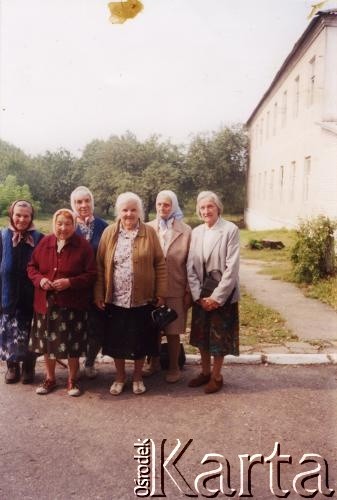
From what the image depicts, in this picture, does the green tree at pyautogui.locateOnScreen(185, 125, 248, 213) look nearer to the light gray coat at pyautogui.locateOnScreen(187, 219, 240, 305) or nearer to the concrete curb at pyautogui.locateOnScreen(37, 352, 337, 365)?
the concrete curb at pyautogui.locateOnScreen(37, 352, 337, 365)

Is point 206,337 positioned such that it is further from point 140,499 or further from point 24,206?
point 24,206

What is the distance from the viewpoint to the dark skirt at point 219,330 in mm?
4375

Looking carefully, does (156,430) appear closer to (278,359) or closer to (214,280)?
(214,280)

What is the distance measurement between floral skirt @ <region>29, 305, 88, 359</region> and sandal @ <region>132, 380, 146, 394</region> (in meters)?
0.60

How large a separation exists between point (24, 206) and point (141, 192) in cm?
2465

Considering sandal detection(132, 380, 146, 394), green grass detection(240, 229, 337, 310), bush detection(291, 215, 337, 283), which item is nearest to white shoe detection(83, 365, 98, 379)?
sandal detection(132, 380, 146, 394)

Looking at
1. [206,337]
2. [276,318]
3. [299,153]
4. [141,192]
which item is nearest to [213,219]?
[206,337]

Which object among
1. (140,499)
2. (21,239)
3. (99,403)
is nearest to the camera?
(140,499)

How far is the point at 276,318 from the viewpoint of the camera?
22.8ft

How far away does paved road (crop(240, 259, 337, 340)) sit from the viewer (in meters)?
6.34

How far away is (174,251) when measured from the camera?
15.1 feet

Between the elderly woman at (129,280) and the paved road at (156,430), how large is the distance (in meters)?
0.49

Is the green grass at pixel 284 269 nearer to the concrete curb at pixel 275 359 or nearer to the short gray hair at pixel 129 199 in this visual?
the concrete curb at pixel 275 359

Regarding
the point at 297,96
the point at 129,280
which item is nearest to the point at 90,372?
the point at 129,280
